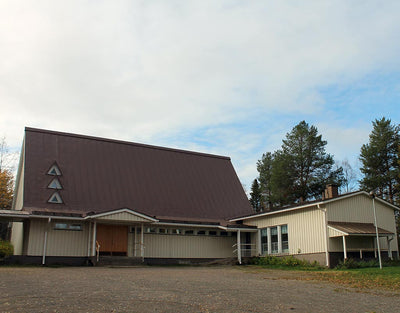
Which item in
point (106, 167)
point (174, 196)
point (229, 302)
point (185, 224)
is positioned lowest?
point (229, 302)

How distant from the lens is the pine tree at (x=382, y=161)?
1473 inches

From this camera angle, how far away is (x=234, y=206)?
1175 inches

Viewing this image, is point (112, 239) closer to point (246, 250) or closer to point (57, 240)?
point (57, 240)

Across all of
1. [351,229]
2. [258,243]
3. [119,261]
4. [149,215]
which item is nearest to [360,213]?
[351,229]

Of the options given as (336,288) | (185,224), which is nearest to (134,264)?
(185,224)

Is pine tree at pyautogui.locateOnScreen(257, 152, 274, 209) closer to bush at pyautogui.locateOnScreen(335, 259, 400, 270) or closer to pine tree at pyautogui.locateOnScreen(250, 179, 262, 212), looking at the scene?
pine tree at pyautogui.locateOnScreen(250, 179, 262, 212)

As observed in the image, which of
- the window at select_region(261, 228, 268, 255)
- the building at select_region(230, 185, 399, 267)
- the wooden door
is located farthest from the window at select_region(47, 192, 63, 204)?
the window at select_region(261, 228, 268, 255)

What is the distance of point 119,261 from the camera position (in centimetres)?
2172

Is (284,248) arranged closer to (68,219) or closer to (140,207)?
(140,207)

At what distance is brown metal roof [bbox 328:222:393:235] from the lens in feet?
68.4

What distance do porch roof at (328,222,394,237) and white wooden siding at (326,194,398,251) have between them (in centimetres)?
31

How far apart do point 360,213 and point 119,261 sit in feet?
42.3

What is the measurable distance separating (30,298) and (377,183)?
3412 centimetres

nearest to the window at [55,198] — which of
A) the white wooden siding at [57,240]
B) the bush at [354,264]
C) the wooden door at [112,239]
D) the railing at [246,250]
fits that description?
the white wooden siding at [57,240]
